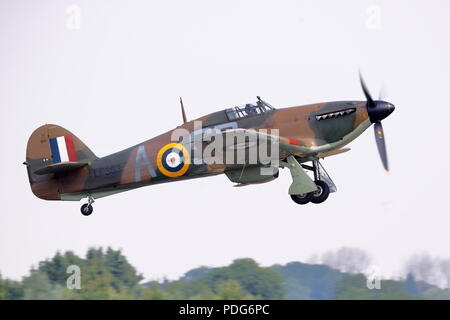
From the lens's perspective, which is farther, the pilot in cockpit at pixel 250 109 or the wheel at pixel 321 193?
the pilot in cockpit at pixel 250 109

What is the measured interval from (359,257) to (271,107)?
395 cm

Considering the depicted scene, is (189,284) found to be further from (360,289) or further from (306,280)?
(306,280)

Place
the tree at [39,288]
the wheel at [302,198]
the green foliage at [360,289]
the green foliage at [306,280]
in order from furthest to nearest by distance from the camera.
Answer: the green foliage at [306,280], the green foliage at [360,289], the wheel at [302,198], the tree at [39,288]

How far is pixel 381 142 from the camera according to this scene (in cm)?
2077

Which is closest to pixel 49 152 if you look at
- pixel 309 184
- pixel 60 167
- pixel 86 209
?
pixel 60 167

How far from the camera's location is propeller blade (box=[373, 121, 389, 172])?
20672mm

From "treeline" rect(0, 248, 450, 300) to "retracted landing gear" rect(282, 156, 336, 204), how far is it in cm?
223

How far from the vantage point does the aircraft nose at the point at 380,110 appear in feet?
66.6

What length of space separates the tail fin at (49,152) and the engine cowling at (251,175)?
320 cm

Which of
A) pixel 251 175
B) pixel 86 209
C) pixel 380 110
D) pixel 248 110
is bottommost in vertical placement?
pixel 86 209

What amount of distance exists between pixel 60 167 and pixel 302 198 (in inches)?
204

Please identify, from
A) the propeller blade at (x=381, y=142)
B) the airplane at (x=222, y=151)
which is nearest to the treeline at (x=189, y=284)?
the airplane at (x=222, y=151)

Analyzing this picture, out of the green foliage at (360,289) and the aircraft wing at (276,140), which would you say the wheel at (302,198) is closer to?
the aircraft wing at (276,140)

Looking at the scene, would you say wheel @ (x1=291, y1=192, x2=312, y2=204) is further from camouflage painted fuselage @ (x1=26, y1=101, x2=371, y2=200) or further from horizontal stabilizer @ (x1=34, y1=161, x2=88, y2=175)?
horizontal stabilizer @ (x1=34, y1=161, x2=88, y2=175)
